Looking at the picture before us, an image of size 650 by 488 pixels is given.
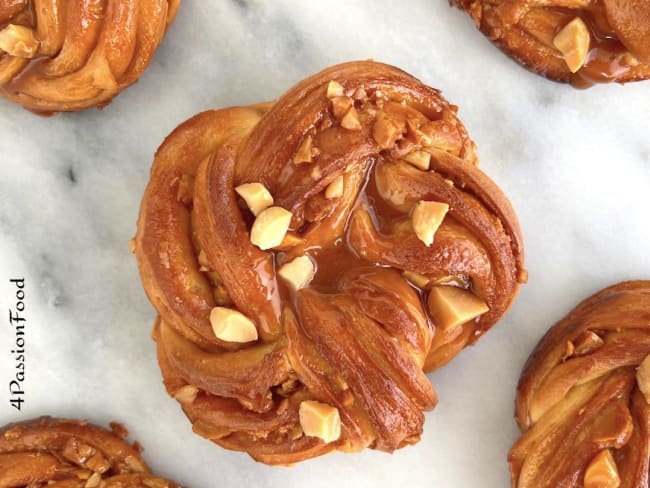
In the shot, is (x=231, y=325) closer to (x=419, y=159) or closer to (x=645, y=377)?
(x=419, y=159)

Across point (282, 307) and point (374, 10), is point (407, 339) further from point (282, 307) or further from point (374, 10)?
point (374, 10)

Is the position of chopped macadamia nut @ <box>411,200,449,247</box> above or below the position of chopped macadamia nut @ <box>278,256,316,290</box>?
above

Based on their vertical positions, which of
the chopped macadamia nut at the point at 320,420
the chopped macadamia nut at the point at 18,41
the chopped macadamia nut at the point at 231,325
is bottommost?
the chopped macadamia nut at the point at 320,420

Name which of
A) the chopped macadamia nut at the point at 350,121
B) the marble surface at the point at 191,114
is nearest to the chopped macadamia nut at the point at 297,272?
the chopped macadamia nut at the point at 350,121

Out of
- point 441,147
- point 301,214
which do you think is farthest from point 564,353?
point 301,214

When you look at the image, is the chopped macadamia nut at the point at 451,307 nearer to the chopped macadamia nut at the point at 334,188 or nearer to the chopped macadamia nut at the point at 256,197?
the chopped macadamia nut at the point at 334,188

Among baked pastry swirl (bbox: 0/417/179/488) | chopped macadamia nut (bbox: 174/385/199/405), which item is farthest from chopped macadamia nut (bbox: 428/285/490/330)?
baked pastry swirl (bbox: 0/417/179/488)

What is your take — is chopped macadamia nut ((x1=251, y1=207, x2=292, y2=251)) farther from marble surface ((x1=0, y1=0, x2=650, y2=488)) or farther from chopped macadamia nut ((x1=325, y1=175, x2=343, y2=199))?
marble surface ((x1=0, y1=0, x2=650, y2=488))

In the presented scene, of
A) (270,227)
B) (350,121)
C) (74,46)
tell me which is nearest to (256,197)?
(270,227)
